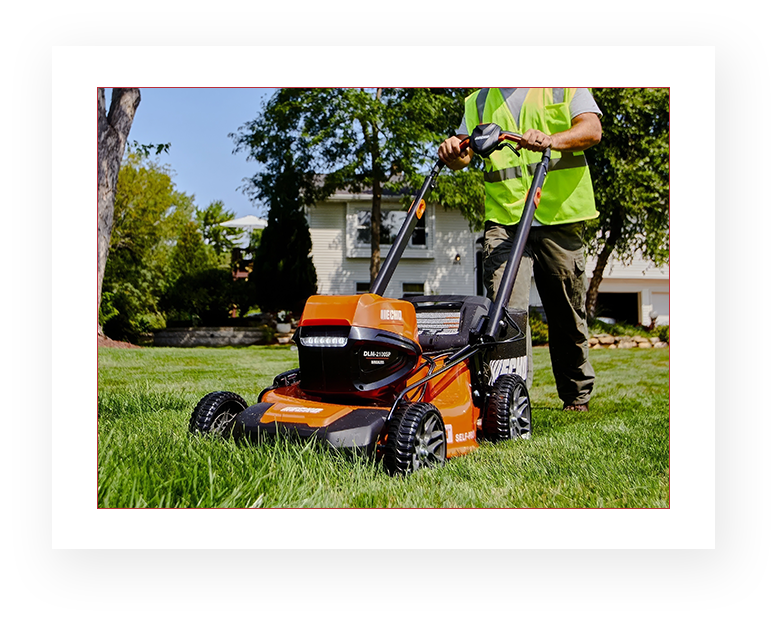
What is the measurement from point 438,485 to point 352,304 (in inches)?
34.4

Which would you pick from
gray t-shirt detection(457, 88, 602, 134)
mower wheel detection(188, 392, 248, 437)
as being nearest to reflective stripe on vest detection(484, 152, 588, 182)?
gray t-shirt detection(457, 88, 602, 134)

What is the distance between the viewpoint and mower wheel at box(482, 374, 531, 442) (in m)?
3.68

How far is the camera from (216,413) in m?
3.25

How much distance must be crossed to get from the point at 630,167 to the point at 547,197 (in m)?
11.0

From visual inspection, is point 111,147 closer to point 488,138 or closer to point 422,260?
point 488,138

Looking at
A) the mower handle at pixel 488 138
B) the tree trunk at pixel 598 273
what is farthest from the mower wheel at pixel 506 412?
the tree trunk at pixel 598 273

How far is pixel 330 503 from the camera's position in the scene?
255cm

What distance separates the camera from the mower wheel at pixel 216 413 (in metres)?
3.19

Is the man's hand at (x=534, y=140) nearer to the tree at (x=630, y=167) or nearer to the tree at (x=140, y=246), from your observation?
the tree at (x=140, y=246)

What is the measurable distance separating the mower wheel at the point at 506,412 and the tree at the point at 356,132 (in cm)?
549

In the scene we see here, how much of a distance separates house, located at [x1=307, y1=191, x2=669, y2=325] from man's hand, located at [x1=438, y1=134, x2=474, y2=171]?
1308 cm

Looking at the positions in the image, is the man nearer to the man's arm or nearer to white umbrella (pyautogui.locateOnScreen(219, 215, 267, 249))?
the man's arm

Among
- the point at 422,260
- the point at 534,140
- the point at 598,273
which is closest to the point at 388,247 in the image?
the point at 422,260
